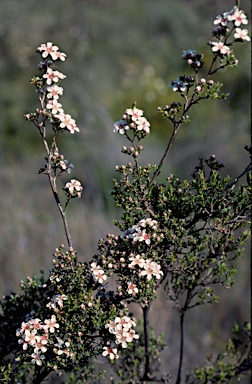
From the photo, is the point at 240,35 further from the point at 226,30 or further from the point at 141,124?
the point at 141,124

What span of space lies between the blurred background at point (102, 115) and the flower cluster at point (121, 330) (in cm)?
344

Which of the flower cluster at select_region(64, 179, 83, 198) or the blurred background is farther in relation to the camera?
the blurred background

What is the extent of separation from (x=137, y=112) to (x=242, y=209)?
0.70 meters

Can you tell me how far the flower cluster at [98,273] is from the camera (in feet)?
7.83

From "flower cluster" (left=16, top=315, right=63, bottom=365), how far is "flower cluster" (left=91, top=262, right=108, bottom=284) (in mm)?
248

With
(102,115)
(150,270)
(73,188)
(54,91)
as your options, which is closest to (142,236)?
(150,270)

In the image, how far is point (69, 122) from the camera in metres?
2.52

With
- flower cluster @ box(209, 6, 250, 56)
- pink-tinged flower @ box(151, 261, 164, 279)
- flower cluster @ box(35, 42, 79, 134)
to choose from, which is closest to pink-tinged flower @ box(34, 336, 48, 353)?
pink-tinged flower @ box(151, 261, 164, 279)

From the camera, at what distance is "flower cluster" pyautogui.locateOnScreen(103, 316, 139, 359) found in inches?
91.6

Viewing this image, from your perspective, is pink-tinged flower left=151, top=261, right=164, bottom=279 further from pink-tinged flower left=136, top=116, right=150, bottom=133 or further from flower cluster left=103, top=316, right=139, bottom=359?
pink-tinged flower left=136, top=116, right=150, bottom=133

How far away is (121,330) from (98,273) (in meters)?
0.26

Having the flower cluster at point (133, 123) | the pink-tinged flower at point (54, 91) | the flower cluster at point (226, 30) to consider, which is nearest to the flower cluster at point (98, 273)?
the flower cluster at point (133, 123)

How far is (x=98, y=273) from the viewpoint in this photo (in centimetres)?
239

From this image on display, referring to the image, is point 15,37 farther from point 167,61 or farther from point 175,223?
point 175,223
